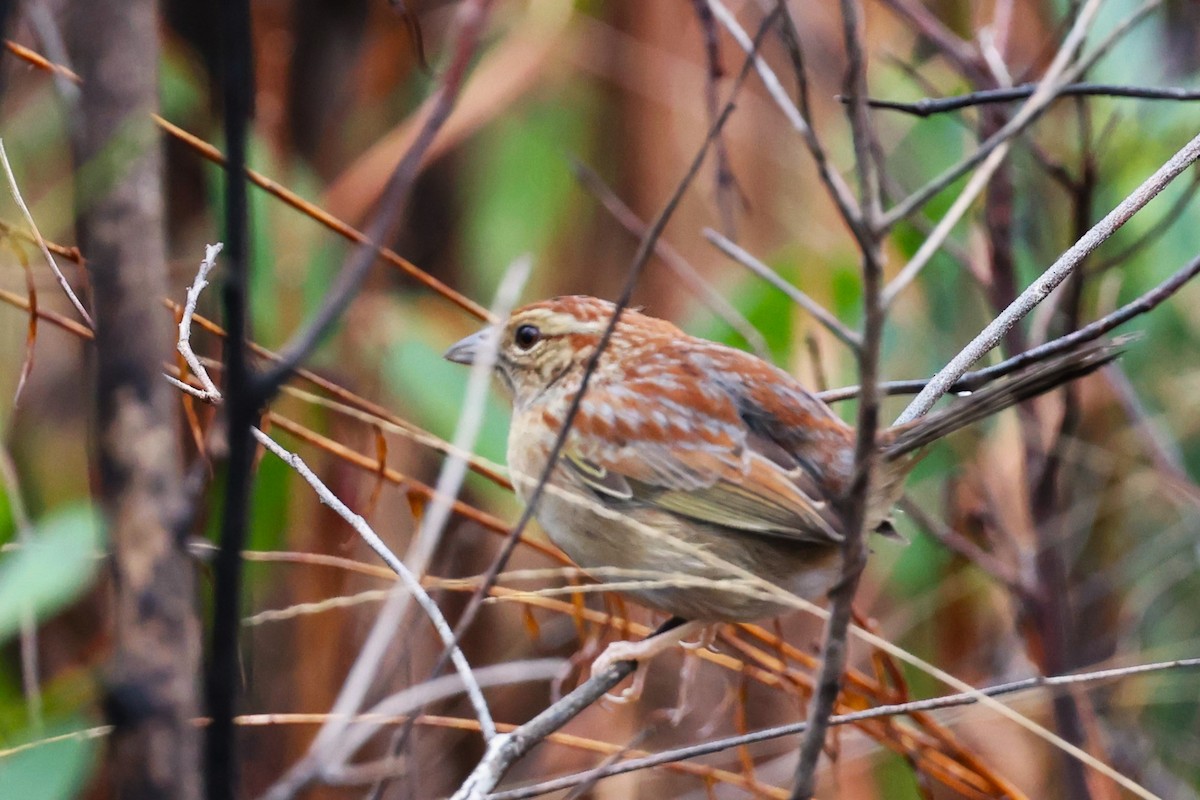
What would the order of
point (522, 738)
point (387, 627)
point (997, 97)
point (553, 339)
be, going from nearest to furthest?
point (387, 627), point (522, 738), point (997, 97), point (553, 339)

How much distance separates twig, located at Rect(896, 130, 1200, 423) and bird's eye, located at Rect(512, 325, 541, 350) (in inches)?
48.2

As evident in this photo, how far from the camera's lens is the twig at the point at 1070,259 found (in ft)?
7.57

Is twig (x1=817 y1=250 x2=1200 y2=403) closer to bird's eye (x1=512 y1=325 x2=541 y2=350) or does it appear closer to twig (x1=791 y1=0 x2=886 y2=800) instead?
twig (x1=791 y1=0 x2=886 y2=800)

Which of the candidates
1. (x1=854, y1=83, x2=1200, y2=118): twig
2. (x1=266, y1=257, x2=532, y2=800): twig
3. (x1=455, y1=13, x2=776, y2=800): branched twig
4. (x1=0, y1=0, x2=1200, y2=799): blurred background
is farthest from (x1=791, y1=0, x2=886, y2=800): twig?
(x1=0, y1=0, x2=1200, y2=799): blurred background

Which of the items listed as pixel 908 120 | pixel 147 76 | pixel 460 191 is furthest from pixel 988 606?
pixel 147 76

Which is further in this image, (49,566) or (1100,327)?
(49,566)

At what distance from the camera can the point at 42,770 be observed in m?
2.36

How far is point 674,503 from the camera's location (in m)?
3.12

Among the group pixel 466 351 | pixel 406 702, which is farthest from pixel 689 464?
pixel 406 702

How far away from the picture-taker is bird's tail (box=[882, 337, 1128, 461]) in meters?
2.15

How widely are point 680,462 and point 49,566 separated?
142cm

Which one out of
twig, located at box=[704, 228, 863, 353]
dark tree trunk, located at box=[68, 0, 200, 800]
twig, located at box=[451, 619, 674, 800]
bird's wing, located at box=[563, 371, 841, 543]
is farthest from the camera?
bird's wing, located at box=[563, 371, 841, 543]

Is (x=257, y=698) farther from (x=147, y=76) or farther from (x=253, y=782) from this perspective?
(x=147, y=76)

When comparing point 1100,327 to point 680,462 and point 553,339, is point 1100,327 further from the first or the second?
point 553,339
